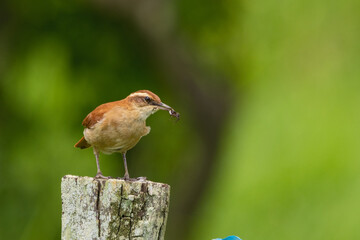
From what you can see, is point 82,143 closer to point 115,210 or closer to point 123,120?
point 123,120

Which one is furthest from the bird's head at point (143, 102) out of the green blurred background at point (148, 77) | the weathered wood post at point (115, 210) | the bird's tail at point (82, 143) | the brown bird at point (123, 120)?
the green blurred background at point (148, 77)

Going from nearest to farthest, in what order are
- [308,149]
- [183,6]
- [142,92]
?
1. [142,92]
2. [183,6]
3. [308,149]

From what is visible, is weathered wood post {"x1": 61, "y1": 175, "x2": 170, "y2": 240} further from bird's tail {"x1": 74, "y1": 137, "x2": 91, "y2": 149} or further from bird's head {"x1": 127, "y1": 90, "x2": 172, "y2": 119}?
bird's tail {"x1": 74, "y1": 137, "x2": 91, "y2": 149}

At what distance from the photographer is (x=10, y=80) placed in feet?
32.1

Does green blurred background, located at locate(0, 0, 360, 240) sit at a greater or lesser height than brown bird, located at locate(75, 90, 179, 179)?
greater

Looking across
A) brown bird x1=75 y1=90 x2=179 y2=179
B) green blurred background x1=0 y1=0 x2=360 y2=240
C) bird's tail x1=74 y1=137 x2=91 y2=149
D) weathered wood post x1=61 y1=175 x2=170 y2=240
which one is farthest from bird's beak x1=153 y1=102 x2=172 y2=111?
green blurred background x1=0 y1=0 x2=360 y2=240

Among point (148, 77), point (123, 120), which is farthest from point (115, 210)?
point (148, 77)

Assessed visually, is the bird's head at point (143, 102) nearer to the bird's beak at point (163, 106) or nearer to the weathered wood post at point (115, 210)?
the bird's beak at point (163, 106)

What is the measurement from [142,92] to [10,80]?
4.86 metres

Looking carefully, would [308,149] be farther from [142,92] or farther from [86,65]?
[142,92]

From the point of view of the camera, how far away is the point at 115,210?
427 centimetres

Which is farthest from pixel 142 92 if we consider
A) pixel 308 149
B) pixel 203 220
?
pixel 308 149

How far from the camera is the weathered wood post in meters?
4.27

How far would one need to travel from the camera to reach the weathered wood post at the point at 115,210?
14.0 feet
